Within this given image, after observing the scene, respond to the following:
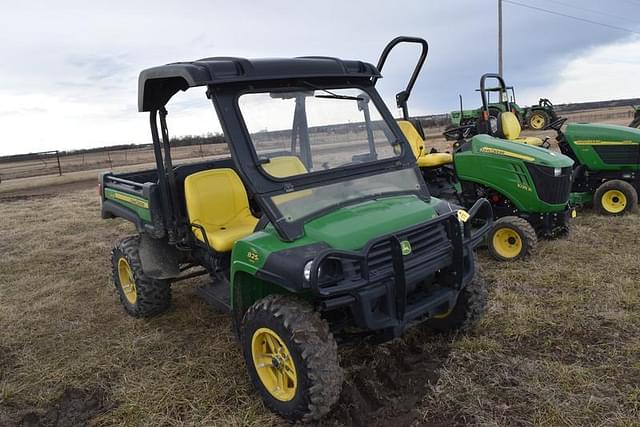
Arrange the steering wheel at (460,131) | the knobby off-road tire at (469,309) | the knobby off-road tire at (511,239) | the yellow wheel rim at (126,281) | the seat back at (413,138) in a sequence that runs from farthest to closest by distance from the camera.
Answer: the steering wheel at (460,131)
the seat back at (413,138)
the knobby off-road tire at (511,239)
the yellow wheel rim at (126,281)
the knobby off-road tire at (469,309)

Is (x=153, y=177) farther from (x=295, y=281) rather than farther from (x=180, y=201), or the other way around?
(x=295, y=281)

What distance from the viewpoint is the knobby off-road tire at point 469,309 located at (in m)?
3.45

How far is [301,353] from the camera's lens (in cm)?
260

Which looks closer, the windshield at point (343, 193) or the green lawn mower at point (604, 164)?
the windshield at point (343, 193)

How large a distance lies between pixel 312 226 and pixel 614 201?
5.71 m

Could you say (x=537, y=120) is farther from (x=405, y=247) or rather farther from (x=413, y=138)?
(x=405, y=247)

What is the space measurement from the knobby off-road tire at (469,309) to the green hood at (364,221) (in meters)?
0.68

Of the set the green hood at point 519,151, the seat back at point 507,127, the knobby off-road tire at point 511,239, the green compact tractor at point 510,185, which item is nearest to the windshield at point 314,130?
the green compact tractor at point 510,185

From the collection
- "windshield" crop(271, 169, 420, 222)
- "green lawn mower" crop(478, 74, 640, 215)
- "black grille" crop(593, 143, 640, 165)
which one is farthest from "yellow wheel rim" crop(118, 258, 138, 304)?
"black grille" crop(593, 143, 640, 165)

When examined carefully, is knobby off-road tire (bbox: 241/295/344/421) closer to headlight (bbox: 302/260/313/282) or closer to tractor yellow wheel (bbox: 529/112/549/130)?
headlight (bbox: 302/260/313/282)

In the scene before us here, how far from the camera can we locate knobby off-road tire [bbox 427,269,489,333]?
3.45 meters

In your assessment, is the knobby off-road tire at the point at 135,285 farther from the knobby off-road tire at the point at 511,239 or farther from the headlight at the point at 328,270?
the knobby off-road tire at the point at 511,239

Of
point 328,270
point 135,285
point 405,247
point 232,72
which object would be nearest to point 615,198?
point 405,247

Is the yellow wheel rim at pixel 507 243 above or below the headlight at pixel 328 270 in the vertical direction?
below
